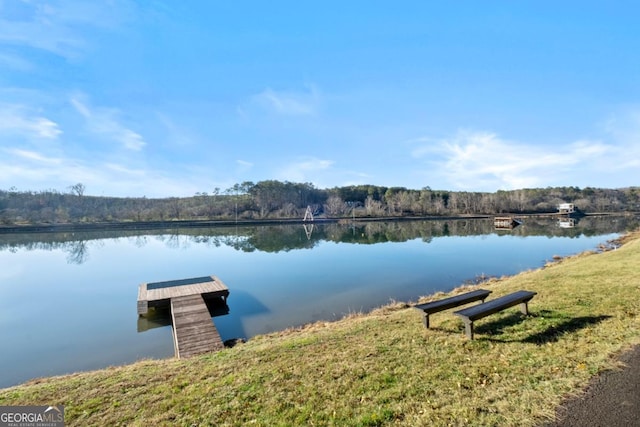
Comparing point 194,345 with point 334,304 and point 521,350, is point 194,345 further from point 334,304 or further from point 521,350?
point 521,350

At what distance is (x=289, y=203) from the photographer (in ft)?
235

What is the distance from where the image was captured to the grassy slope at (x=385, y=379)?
2760mm

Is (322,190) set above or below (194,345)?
above

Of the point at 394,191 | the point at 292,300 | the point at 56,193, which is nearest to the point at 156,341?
the point at 292,300

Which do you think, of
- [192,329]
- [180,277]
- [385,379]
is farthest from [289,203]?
[385,379]

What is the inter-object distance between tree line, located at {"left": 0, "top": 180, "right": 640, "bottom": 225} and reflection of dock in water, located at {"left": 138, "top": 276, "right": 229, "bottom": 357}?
48.9m

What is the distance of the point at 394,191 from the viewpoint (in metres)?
89.9

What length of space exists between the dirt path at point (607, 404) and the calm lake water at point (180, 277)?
21.3 ft

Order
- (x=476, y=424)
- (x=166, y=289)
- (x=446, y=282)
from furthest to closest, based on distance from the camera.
Result: (x=446, y=282) → (x=166, y=289) → (x=476, y=424)

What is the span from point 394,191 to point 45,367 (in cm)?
8852

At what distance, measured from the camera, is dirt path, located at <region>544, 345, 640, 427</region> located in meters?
2.40

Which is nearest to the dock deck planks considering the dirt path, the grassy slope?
the grassy slope

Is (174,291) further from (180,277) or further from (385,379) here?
(385,379)

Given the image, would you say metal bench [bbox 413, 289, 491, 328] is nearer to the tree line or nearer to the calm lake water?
the calm lake water
